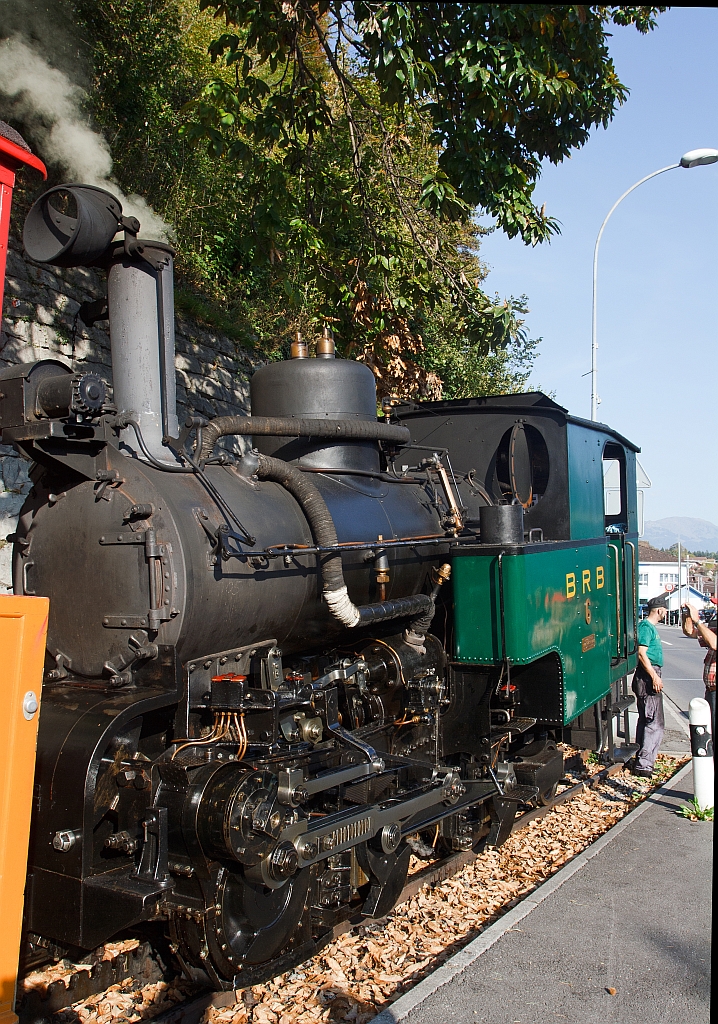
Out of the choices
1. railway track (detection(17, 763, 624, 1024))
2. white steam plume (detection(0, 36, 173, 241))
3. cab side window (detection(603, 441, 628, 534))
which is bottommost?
railway track (detection(17, 763, 624, 1024))

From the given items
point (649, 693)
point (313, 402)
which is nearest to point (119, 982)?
point (313, 402)

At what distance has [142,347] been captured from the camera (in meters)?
3.88

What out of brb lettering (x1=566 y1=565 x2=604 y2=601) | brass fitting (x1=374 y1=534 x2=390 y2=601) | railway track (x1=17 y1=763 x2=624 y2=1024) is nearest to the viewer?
railway track (x1=17 y1=763 x2=624 y2=1024)

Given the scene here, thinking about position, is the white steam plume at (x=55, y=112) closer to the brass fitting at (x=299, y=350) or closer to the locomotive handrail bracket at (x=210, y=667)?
the brass fitting at (x=299, y=350)

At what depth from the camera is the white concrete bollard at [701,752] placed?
5914 millimetres

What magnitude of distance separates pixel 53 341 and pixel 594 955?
6414 mm

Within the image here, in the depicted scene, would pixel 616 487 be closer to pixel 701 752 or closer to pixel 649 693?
pixel 649 693

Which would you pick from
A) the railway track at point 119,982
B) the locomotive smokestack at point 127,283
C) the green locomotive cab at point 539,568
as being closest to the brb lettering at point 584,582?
the green locomotive cab at point 539,568

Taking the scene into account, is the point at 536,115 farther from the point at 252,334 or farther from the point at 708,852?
the point at 708,852

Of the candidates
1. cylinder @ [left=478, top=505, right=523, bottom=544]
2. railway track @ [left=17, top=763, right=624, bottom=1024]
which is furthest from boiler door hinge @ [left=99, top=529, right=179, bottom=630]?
cylinder @ [left=478, top=505, right=523, bottom=544]

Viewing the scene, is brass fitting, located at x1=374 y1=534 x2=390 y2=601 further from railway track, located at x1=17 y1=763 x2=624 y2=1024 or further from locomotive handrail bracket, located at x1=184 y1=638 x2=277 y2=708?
railway track, located at x1=17 y1=763 x2=624 y2=1024

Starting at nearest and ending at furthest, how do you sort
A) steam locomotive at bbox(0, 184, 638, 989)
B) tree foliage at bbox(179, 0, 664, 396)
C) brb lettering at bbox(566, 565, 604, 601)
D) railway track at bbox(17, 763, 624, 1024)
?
steam locomotive at bbox(0, 184, 638, 989) < railway track at bbox(17, 763, 624, 1024) < brb lettering at bbox(566, 565, 604, 601) < tree foliage at bbox(179, 0, 664, 396)

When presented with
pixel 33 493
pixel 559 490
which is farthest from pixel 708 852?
pixel 33 493

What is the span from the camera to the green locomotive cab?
499 cm
